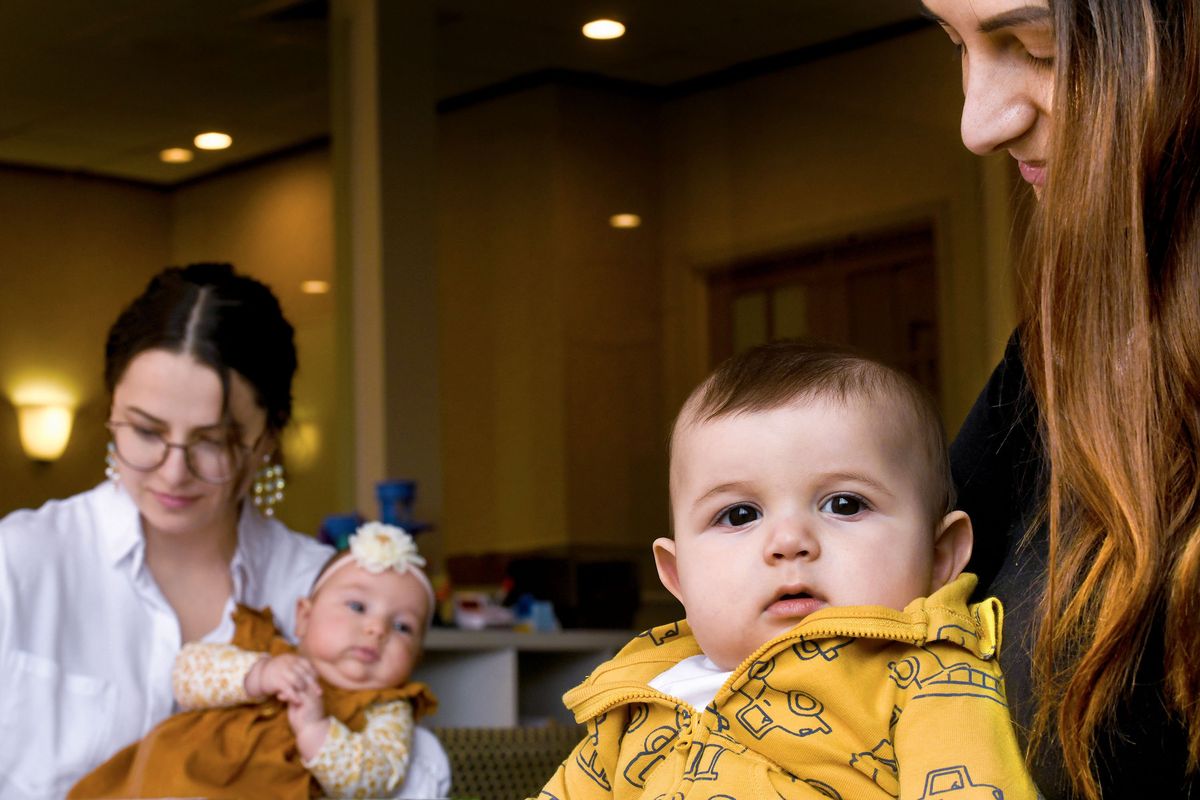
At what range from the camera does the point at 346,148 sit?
15.6 ft

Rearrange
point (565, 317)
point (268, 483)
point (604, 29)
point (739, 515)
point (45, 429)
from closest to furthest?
point (739, 515) → point (268, 483) → point (45, 429) → point (604, 29) → point (565, 317)

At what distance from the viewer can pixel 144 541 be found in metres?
2.27

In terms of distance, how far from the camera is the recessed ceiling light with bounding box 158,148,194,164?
512 centimetres

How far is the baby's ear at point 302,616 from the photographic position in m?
2.33

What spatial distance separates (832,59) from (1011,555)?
5009 mm

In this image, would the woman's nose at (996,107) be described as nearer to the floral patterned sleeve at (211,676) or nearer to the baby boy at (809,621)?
the baby boy at (809,621)

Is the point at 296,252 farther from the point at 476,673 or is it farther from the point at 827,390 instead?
the point at 827,390

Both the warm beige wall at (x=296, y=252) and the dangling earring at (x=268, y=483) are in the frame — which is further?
the warm beige wall at (x=296, y=252)

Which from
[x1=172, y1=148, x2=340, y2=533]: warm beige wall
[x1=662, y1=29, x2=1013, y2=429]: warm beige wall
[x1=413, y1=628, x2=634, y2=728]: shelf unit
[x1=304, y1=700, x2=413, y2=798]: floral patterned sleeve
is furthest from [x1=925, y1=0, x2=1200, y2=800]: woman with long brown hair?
[x1=662, y1=29, x2=1013, y2=429]: warm beige wall

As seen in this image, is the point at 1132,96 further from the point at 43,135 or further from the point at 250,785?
the point at 43,135

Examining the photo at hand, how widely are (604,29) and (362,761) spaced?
3.94 m

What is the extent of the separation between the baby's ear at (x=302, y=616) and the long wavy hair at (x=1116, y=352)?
5.10ft

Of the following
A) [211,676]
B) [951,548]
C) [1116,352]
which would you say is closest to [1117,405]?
[1116,352]

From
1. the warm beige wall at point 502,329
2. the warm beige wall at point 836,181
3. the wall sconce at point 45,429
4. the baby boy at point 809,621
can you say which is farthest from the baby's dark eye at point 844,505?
the warm beige wall at point 502,329
